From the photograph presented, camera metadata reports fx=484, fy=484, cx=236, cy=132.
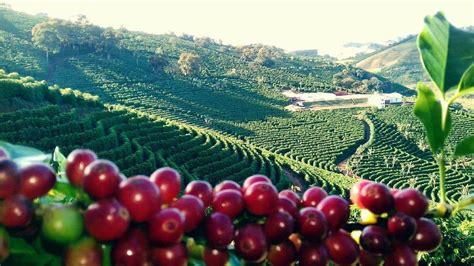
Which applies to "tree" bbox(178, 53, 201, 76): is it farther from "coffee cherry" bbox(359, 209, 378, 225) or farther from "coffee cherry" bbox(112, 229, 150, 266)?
"coffee cherry" bbox(112, 229, 150, 266)

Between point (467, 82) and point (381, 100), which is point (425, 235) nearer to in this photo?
point (467, 82)

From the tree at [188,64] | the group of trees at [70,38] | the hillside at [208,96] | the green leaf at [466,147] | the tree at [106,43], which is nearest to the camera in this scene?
the green leaf at [466,147]

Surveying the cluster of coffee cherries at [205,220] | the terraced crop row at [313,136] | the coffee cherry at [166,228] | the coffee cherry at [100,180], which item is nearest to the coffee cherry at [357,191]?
the cluster of coffee cherries at [205,220]

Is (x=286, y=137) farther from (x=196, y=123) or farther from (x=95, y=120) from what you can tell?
(x=95, y=120)

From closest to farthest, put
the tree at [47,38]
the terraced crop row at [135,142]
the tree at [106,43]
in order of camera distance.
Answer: the terraced crop row at [135,142]
the tree at [47,38]
the tree at [106,43]


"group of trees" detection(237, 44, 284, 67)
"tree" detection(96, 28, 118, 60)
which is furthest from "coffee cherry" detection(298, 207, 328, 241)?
"group of trees" detection(237, 44, 284, 67)

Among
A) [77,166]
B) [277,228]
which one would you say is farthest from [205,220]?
[77,166]

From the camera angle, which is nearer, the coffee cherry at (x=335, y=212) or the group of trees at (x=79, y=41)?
the coffee cherry at (x=335, y=212)

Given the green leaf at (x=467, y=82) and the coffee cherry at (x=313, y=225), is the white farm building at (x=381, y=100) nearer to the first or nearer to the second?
the green leaf at (x=467, y=82)
